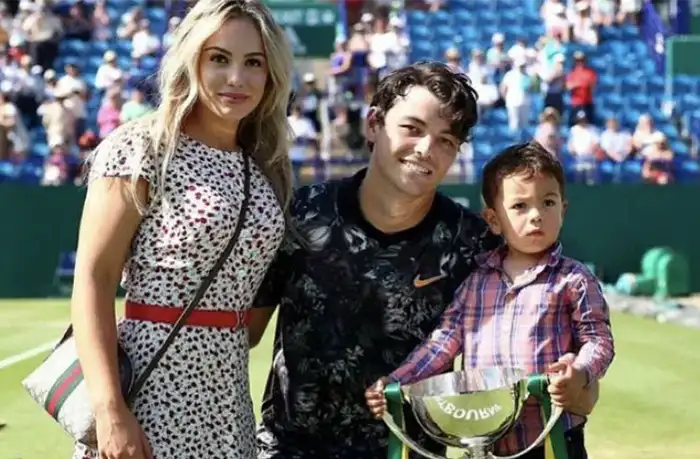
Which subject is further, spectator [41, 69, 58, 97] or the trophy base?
spectator [41, 69, 58, 97]

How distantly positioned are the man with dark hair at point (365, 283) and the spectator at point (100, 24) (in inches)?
758

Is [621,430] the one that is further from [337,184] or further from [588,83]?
[588,83]

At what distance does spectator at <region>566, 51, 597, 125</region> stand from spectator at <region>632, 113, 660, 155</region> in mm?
723

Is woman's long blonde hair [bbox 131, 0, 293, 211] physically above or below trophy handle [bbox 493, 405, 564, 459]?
above

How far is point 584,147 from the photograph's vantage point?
18.8 meters

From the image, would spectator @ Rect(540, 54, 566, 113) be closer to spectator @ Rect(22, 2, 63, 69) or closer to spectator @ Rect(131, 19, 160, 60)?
spectator @ Rect(131, 19, 160, 60)

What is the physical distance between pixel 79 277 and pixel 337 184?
2.66 feet

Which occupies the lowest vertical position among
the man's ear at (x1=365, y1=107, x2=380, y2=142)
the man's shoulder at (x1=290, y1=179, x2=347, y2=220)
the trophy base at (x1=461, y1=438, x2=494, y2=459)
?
the trophy base at (x1=461, y1=438, x2=494, y2=459)

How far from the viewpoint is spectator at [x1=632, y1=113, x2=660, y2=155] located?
1911cm

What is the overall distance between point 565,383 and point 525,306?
31 centimetres

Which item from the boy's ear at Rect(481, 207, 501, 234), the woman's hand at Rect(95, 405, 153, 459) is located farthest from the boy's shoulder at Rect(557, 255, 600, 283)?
the woman's hand at Rect(95, 405, 153, 459)

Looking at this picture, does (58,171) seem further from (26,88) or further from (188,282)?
(188,282)

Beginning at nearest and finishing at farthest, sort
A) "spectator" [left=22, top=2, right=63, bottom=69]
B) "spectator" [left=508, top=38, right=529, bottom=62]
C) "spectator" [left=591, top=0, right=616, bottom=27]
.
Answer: "spectator" [left=508, top=38, right=529, bottom=62], "spectator" [left=22, top=2, right=63, bottom=69], "spectator" [left=591, top=0, right=616, bottom=27]

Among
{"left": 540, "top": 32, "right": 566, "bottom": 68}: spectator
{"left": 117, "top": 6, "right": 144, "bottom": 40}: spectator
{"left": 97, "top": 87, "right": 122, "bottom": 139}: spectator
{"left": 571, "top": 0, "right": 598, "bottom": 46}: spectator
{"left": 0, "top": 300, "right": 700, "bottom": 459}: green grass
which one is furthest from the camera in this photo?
{"left": 571, "top": 0, "right": 598, "bottom": 46}: spectator
